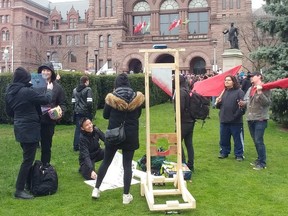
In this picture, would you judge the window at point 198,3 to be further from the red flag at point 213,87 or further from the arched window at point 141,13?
the red flag at point 213,87

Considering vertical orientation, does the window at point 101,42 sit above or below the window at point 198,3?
below

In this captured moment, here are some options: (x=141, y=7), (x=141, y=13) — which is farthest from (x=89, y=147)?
(x=141, y=7)

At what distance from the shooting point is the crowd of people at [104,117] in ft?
20.6

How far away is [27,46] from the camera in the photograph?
7350 cm

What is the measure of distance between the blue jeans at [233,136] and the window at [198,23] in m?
46.3

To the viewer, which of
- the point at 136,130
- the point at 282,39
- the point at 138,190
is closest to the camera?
the point at 136,130

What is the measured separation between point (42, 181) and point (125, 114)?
1976 millimetres

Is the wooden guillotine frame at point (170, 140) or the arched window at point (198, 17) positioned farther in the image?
the arched window at point (198, 17)

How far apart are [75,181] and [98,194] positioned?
1334 mm

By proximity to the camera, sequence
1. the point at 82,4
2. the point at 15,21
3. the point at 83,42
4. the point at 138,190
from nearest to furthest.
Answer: the point at 138,190 → the point at 15,21 → the point at 83,42 → the point at 82,4

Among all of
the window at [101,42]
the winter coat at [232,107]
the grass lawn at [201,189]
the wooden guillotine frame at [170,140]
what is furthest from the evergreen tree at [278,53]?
the window at [101,42]

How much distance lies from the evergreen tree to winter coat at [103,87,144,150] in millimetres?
8773

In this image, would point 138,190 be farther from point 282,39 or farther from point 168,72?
point 282,39

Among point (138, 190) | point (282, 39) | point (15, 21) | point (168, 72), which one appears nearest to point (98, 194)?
point (138, 190)
